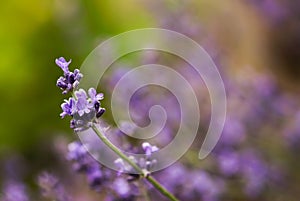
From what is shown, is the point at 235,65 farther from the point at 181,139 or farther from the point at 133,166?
the point at 133,166

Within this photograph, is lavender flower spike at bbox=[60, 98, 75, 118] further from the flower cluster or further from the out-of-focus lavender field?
the out-of-focus lavender field

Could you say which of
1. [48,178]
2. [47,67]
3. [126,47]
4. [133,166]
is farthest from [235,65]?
[133,166]

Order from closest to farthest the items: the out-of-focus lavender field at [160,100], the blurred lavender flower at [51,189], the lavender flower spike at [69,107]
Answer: the lavender flower spike at [69,107]
the blurred lavender flower at [51,189]
the out-of-focus lavender field at [160,100]

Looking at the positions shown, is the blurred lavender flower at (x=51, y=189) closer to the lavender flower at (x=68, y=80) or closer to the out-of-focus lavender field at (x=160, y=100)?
the out-of-focus lavender field at (x=160, y=100)

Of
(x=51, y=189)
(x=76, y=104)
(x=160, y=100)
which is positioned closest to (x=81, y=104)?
(x=76, y=104)

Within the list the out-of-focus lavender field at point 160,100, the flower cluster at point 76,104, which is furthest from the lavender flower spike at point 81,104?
the out-of-focus lavender field at point 160,100

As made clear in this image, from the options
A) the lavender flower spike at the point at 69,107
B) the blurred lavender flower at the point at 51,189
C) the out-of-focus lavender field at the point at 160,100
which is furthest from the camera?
the out-of-focus lavender field at the point at 160,100
